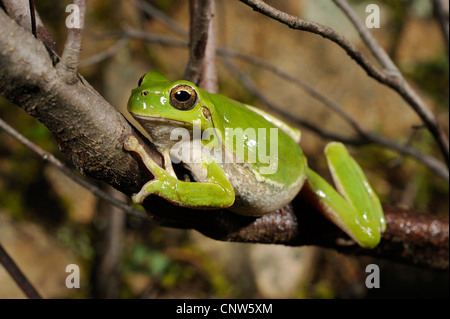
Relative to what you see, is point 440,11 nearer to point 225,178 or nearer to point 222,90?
point 225,178

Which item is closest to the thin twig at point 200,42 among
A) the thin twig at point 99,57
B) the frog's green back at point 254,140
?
the frog's green back at point 254,140

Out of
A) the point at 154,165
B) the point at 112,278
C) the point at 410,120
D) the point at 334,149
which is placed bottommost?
the point at 112,278

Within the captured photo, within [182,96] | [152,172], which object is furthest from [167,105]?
[152,172]

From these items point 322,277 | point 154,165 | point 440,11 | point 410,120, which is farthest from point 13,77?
point 410,120

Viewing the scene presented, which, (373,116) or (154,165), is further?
(373,116)

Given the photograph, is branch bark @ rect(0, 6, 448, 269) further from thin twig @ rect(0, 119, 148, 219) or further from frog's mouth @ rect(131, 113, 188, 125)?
thin twig @ rect(0, 119, 148, 219)

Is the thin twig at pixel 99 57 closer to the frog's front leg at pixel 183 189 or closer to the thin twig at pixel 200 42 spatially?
the thin twig at pixel 200 42

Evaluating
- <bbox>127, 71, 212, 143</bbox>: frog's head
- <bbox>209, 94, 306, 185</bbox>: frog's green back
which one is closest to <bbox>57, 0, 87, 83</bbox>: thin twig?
<bbox>127, 71, 212, 143</bbox>: frog's head
